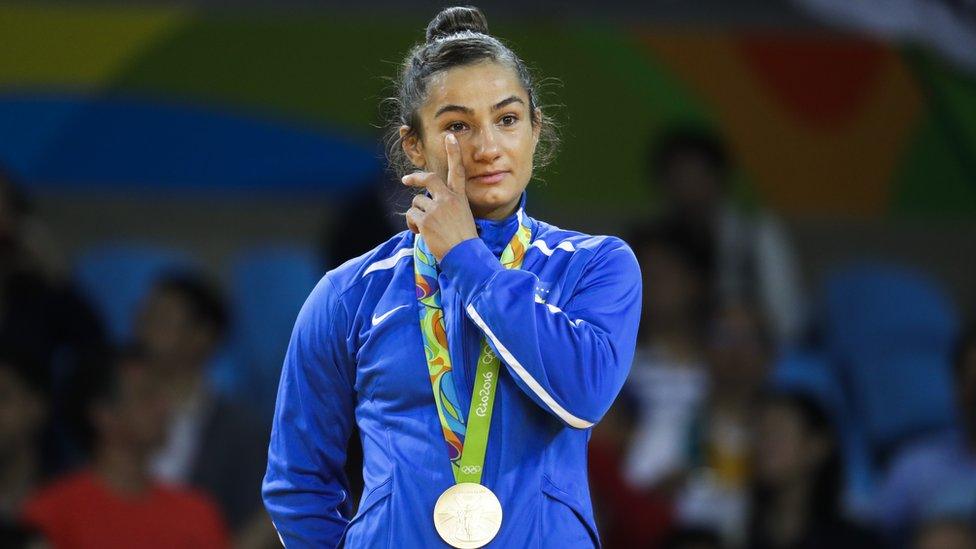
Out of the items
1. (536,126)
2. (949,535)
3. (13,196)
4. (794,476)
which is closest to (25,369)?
(13,196)

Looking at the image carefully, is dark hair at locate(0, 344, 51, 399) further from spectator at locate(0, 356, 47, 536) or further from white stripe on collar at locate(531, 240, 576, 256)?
white stripe on collar at locate(531, 240, 576, 256)

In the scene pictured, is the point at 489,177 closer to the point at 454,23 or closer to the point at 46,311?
the point at 454,23

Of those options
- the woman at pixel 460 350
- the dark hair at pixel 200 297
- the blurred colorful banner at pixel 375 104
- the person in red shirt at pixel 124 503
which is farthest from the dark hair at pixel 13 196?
the woman at pixel 460 350

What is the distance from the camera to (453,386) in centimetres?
247

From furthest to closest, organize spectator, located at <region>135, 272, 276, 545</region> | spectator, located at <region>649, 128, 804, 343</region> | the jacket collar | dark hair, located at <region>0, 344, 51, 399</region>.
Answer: spectator, located at <region>649, 128, 804, 343</region>, spectator, located at <region>135, 272, 276, 545</region>, dark hair, located at <region>0, 344, 51, 399</region>, the jacket collar

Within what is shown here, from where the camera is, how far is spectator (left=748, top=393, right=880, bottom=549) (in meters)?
5.31

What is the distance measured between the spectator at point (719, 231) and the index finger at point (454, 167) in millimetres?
3761

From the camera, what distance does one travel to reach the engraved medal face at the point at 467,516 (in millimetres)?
2365

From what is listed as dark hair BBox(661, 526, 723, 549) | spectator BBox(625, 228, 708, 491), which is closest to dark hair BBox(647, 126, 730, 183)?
spectator BBox(625, 228, 708, 491)

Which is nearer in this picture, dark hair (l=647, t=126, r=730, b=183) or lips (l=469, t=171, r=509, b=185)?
lips (l=469, t=171, r=509, b=185)

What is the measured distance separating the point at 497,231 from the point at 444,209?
163mm

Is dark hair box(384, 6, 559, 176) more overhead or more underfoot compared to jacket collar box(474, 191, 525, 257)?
more overhead

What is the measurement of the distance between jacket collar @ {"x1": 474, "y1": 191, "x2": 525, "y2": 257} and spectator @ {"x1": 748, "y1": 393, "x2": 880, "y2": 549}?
2929 mm

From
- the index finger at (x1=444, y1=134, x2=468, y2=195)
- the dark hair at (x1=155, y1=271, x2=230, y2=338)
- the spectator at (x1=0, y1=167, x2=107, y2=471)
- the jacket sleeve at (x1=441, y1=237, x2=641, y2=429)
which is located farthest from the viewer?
the dark hair at (x1=155, y1=271, x2=230, y2=338)
